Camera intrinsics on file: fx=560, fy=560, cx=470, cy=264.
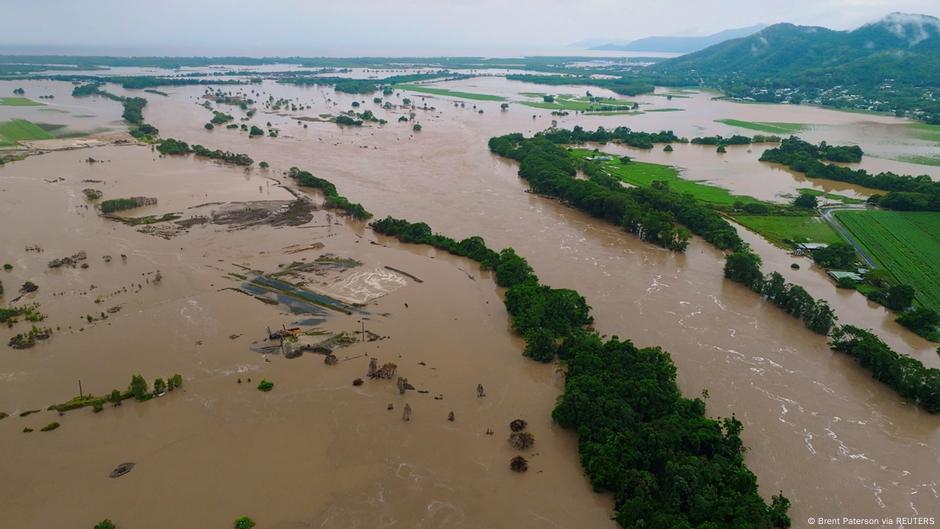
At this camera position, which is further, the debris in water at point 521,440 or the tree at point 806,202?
the tree at point 806,202

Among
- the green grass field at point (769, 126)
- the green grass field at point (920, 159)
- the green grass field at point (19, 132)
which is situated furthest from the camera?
the green grass field at point (769, 126)

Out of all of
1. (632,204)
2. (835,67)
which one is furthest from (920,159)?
(835,67)

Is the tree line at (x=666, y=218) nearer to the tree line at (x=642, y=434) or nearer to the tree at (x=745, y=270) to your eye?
the tree at (x=745, y=270)

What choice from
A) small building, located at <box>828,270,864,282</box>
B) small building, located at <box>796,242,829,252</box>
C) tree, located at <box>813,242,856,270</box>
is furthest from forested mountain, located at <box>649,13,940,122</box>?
small building, located at <box>828,270,864,282</box>

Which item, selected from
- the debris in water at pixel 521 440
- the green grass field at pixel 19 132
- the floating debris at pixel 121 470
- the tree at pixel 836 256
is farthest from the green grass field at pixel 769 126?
the green grass field at pixel 19 132

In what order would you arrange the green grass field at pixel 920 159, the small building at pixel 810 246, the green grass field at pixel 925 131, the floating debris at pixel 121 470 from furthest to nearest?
the green grass field at pixel 925 131
the green grass field at pixel 920 159
the small building at pixel 810 246
the floating debris at pixel 121 470

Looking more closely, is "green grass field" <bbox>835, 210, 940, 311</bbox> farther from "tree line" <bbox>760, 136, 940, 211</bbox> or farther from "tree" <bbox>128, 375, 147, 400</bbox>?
"tree" <bbox>128, 375, 147, 400</bbox>
